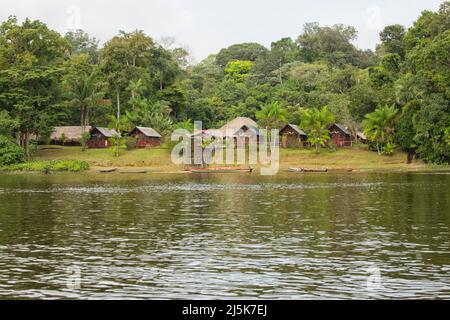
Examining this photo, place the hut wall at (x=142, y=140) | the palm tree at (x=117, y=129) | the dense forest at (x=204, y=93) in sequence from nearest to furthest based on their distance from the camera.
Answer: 1. the dense forest at (x=204, y=93)
2. the palm tree at (x=117, y=129)
3. the hut wall at (x=142, y=140)

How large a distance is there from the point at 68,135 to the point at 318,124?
34.2 metres

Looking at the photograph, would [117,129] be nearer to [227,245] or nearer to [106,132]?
[106,132]

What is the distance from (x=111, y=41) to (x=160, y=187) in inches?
1857

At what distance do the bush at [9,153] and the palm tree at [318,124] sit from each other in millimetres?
34857

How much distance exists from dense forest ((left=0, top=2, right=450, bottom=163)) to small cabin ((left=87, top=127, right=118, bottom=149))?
218cm

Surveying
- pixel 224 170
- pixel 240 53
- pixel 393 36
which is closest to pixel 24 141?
pixel 224 170

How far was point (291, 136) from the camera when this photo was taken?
96.5 m

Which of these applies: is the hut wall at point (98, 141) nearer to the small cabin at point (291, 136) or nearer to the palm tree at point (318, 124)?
the small cabin at point (291, 136)

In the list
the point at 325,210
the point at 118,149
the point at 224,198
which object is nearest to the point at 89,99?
the point at 118,149

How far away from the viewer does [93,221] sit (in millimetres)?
35250

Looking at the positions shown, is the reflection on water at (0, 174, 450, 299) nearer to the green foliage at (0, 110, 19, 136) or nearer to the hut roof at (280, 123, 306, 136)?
the green foliage at (0, 110, 19, 136)

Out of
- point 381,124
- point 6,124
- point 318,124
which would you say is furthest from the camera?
point 318,124

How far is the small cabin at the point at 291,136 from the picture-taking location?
9562cm

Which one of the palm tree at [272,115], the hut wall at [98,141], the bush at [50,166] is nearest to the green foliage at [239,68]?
the palm tree at [272,115]
